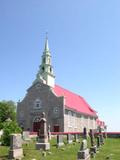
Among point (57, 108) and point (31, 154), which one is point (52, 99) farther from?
point (31, 154)

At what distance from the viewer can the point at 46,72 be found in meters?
53.4

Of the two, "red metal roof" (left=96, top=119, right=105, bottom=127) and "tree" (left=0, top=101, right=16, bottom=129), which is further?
"tree" (left=0, top=101, right=16, bottom=129)

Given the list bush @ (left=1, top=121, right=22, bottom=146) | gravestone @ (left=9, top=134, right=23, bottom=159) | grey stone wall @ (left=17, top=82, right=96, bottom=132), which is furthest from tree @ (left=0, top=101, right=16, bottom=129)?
gravestone @ (left=9, top=134, right=23, bottom=159)

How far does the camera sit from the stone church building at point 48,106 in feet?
165

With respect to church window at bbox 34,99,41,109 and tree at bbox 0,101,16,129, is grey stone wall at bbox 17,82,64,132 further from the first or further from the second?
tree at bbox 0,101,16,129

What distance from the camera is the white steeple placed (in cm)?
5334

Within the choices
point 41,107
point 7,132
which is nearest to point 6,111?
point 41,107

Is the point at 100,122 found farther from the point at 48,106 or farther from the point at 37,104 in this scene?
the point at 48,106

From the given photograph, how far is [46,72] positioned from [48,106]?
20.7 ft

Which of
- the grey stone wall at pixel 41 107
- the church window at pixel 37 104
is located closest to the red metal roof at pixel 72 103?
the grey stone wall at pixel 41 107

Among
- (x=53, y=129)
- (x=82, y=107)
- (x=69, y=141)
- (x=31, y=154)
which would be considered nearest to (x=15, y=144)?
(x=31, y=154)

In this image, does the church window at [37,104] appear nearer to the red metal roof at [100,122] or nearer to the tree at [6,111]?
the tree at [6,111]

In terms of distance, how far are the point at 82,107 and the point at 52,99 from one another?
11265mm

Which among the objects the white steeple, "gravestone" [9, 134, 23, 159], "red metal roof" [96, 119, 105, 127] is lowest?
"gravestone" [9, 134, 23, 159]
